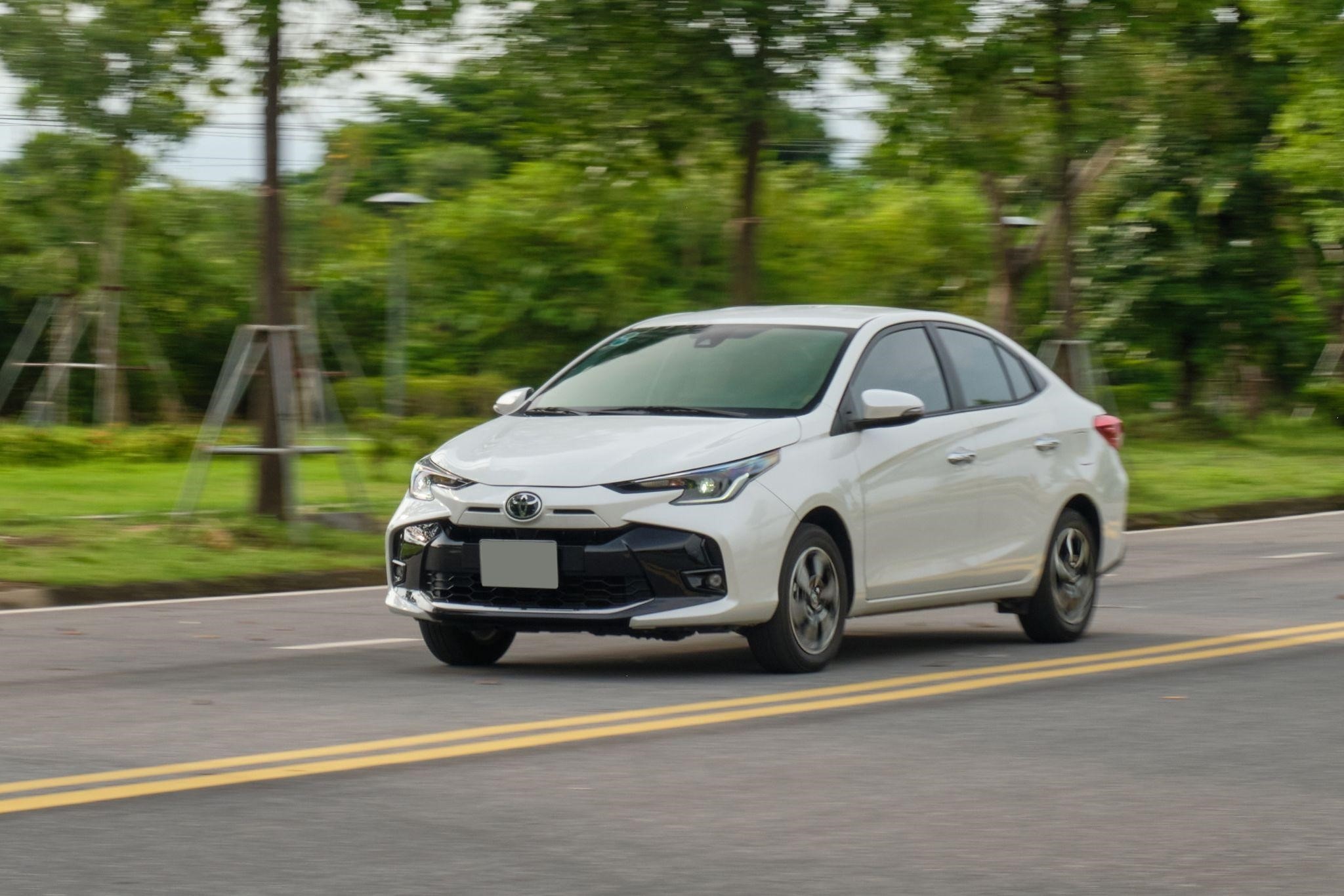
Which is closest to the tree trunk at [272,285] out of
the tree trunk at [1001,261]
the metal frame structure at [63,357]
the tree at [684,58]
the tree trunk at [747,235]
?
the tree at [684,58]

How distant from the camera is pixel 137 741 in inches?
282

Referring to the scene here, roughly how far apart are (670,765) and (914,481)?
3.06 metres

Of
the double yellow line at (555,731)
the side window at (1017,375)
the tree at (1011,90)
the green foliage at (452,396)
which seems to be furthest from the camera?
the green foliage at (452,396)

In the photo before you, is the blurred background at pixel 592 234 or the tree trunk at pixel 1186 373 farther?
the tree trunk at pixel 1186 373

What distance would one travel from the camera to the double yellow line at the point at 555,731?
6.30m

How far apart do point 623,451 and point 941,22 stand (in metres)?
9.82

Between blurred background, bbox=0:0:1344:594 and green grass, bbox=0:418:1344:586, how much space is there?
88 mm

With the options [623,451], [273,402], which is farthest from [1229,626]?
[273,402]

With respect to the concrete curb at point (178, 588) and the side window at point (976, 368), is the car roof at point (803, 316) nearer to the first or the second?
the side window at point (976, 368)

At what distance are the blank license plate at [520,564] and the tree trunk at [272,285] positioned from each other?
757 centimetres

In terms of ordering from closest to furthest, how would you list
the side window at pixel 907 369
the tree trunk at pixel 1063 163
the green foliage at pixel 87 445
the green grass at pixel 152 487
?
the side window at pixel 907 369 < the green grass at pixel 152 487 < the tree trunk at pixel 1063 163 < the green foliage at pixel 87 445

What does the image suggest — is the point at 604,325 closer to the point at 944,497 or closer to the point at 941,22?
the point at 941,22

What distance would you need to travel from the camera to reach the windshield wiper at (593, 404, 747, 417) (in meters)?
9.12

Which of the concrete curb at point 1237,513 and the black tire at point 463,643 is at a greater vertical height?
the black tire at point 463,643
